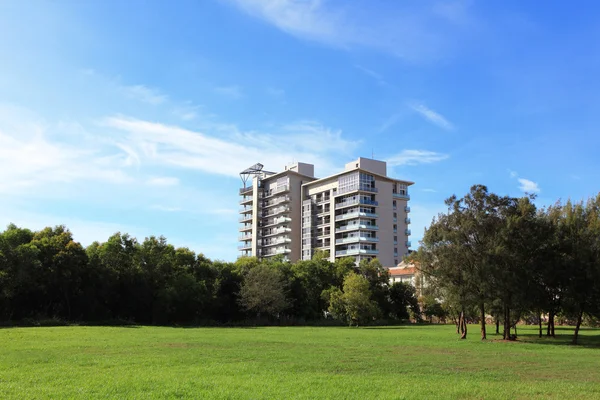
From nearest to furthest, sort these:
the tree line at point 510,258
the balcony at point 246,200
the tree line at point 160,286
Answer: the tree line at point 510,258 → the tree line at point 160,286 → the balcony at point 246,200

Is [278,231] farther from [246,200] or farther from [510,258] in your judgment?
[510,258]

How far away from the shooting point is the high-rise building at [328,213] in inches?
4473

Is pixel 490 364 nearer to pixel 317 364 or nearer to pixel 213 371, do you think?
pixel 317 364

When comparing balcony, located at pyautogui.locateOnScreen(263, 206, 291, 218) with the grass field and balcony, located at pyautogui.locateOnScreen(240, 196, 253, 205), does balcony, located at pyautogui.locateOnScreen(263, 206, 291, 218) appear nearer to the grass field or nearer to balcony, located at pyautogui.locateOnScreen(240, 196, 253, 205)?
balcony, located at pyautogui.locateOnScreen(240, 196, 253, 205)

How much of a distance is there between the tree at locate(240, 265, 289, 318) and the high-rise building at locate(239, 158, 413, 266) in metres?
41.9

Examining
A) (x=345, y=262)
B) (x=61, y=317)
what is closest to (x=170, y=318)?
(x=61, y=317)

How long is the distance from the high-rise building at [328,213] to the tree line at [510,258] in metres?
69.0

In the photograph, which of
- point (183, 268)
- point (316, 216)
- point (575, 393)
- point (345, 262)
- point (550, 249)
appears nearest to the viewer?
point (575, 393)

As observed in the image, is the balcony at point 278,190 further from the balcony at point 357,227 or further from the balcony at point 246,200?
the balcony at point 357,227

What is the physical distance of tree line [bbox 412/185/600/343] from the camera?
→ 3853 cm

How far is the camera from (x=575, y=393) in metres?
15.0

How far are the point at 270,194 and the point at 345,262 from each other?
179 ft

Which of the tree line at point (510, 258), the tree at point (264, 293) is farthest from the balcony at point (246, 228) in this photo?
the tree line at point (510, 258)

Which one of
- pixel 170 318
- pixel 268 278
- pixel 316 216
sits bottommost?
pixel 170 318
